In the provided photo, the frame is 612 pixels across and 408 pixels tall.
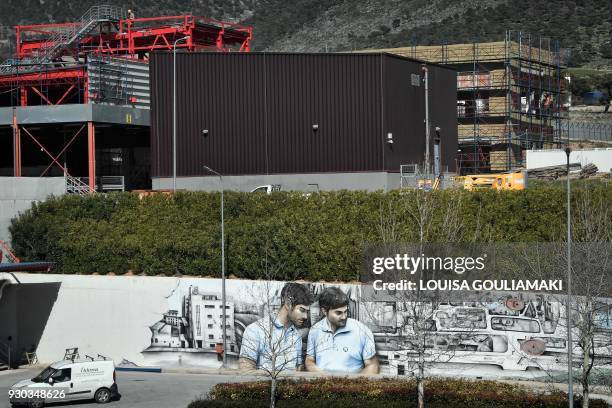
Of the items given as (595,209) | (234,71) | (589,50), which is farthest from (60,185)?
(589,50)

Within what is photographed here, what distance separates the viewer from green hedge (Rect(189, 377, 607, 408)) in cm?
3294

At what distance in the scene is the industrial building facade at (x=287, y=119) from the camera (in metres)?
52.7

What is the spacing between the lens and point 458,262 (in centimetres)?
3894

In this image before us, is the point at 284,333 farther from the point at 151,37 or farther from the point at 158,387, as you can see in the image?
the point at 151,37

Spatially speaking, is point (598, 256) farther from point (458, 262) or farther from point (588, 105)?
point (588, 105)

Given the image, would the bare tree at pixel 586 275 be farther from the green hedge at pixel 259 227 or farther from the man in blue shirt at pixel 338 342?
the man in blue shirt at pixel 338 342

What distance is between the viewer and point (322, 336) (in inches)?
1610

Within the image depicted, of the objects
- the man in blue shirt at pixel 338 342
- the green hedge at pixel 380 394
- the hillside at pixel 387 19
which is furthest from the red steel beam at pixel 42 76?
the hillside at pixel 387 19

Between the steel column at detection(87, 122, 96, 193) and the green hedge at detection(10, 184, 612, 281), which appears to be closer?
the green hedge at detection(10, 184, 612, 281)

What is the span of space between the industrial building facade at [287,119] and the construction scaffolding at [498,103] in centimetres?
2093

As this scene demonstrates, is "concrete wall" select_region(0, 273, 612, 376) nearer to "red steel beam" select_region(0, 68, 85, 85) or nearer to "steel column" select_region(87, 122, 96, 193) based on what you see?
"steel column" select_region(87, 122, 96, 193)

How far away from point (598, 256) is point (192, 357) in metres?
18.2

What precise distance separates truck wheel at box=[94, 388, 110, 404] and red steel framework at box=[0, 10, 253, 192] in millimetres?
20829

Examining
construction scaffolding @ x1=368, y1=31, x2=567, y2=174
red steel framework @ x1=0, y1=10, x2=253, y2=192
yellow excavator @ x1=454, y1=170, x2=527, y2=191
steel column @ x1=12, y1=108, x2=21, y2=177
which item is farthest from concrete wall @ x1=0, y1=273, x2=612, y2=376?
construction scaffolding @ x1=368, y1=31, x2=567, y2=174
